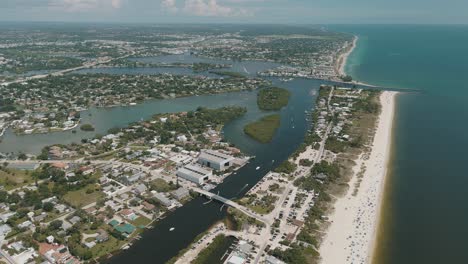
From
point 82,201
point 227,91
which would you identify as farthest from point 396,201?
point 227,91

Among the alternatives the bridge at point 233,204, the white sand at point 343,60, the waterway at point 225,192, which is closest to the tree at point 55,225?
the waterway at point 225,192

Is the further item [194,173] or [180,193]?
[194,173]

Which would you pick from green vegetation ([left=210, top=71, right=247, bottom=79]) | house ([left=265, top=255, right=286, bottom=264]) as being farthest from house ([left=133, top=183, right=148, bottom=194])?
green vegetation ([left=210, top=71, right=247, bottom=79])

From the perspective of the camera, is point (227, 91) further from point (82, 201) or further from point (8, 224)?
point (8, 224)

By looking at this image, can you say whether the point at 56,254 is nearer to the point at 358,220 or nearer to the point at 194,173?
the point at 194,173

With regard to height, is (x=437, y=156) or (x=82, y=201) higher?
(x=437, y=156)

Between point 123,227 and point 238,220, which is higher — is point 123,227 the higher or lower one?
the lower one

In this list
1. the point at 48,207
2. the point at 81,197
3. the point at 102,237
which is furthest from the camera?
the point at 81,197

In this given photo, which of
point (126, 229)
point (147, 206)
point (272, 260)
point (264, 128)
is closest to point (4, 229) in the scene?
point (126, 229)
